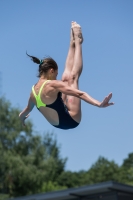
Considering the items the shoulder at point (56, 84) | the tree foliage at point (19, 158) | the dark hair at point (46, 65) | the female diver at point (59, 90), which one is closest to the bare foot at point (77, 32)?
→ the female diver at point (59, 90)

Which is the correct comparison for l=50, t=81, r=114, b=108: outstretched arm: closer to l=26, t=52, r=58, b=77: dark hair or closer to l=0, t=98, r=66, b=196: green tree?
l=26, t=52, r=58, b=77: dark hair

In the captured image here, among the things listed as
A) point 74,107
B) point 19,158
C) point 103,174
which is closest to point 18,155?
point 19,158

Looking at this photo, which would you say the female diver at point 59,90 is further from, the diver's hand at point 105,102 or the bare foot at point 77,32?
the diver's hand at point 105,102

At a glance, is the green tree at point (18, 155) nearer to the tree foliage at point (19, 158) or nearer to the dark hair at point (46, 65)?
the tree foliage at point (19, 158)

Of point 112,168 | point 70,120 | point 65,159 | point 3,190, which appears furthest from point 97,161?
point 70,120

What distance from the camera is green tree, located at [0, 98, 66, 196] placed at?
37.7m

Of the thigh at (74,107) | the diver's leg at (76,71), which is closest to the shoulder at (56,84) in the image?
the diver's leg at (76,71)

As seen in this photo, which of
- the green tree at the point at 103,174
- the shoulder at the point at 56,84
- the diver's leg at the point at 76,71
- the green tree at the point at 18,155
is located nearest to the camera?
the shoulder at the point at 56,84

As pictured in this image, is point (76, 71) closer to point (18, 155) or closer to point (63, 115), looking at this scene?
point (63, 115)

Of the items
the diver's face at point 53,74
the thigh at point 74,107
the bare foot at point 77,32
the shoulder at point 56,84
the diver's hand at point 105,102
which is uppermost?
the bare foot at point 77,32

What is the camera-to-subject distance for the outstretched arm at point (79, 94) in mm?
5566

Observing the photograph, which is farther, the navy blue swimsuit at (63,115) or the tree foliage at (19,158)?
the tree foliage at (19,158)

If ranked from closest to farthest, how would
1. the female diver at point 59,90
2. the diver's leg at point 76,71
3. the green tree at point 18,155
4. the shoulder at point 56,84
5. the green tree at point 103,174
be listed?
1. the shoulder at point 56,84
2. the female diver at point 59,90
3. the diver's leg at point 76,71
4. the green tree at point 18,155
5. the green tree at point 103,174

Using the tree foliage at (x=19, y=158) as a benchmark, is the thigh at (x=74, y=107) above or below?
below
